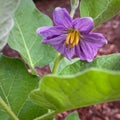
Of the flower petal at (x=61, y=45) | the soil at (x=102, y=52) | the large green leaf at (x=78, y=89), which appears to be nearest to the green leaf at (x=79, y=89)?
the large green leaf at (x=78, y=89)

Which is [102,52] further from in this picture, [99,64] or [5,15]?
[5,15]

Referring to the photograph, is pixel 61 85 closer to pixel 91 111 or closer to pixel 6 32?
pixel 6 32

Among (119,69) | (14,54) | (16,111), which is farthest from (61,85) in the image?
(14,54)

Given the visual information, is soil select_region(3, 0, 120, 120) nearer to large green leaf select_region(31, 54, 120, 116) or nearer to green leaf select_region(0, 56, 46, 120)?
green leaf select_region(0, 56, 46, 120)

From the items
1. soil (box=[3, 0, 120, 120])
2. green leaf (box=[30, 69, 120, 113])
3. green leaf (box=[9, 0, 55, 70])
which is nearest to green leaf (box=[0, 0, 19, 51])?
green leaf (box=[30, 69, 120, 113])

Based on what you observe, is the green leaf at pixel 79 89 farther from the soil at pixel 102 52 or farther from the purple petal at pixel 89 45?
the soil at pixel 102 52

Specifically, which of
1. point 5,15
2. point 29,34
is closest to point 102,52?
point 29,34
